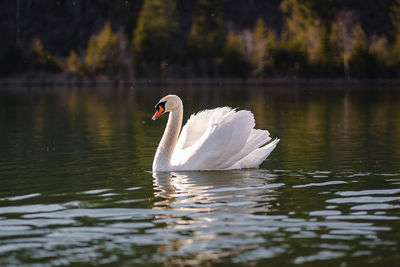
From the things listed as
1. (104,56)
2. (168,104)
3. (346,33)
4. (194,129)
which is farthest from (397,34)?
(168,104)

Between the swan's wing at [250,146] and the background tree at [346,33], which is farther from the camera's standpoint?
the background tree at [346,33]

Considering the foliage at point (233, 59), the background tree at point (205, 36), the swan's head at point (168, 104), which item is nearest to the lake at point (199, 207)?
the swan's head at point (168, 104)

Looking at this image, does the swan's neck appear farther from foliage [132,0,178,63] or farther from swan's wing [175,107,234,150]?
foliage [132,0,178,63]

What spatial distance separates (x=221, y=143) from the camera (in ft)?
49.7

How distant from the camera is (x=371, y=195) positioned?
13.1 m

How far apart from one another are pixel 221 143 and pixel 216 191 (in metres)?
1.78

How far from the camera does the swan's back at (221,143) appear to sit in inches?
599

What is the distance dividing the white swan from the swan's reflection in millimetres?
220

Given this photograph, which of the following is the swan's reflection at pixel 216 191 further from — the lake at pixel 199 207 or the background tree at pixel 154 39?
the background tree at pixel 154 39

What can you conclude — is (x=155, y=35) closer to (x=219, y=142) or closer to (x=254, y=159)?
(x=254, y=159)

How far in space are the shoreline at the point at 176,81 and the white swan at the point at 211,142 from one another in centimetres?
8015

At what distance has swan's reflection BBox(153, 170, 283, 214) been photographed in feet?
39.8

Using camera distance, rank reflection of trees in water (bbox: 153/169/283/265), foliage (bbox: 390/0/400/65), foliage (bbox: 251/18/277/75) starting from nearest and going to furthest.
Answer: reflection of trees in water (bbox: 153/169/283/265) < foliage (bbox: 390/0/400/65) < foliage (bbox: 251/18/277/75)

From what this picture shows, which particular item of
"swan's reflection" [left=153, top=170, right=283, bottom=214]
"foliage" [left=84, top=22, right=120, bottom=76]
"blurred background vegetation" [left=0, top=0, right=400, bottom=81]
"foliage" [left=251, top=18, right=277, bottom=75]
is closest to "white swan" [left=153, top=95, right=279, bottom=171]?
"swan's reflection" [left=153, top=170, right=283, bottom=214]
